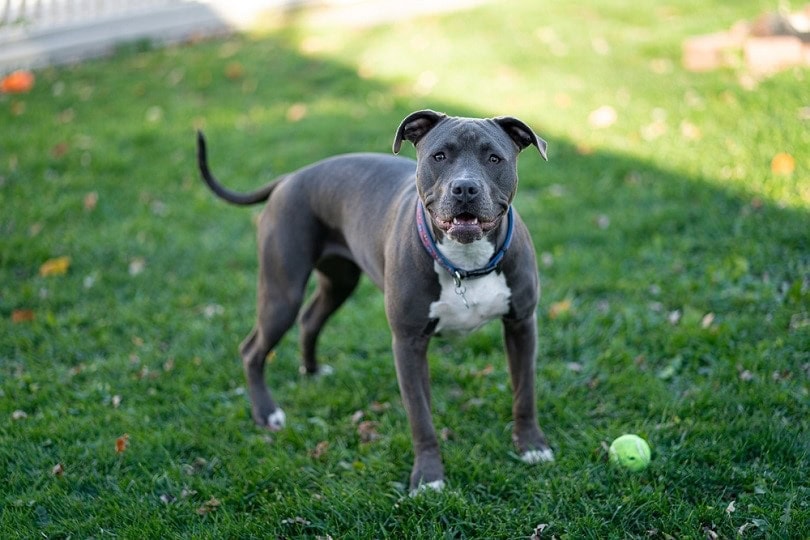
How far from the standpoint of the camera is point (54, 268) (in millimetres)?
6004

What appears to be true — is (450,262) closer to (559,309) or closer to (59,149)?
(559,309)

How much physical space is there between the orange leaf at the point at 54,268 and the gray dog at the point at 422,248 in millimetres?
2093

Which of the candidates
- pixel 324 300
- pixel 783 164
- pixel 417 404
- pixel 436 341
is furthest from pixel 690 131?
pixel 417 404

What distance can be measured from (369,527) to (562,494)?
82cm

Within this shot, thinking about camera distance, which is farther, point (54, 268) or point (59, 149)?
point (59, 149)

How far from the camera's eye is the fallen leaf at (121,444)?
4.08 meters

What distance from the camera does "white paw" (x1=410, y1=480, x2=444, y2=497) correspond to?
3.53 metres

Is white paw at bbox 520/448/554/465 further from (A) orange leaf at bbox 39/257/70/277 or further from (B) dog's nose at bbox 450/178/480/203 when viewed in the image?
(A) orange leaf at bbox 39/257/70/277

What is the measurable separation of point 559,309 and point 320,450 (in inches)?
71.4

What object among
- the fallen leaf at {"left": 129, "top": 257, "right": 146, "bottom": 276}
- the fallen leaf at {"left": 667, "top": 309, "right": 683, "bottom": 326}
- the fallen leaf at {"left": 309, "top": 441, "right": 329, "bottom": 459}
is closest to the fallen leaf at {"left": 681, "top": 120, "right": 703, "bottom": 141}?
the fallen leaf at {"left": 667, "top": 309, "right": 683, "bottom": 326}

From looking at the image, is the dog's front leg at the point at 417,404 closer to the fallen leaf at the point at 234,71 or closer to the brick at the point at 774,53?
the brick at the point at 774,53

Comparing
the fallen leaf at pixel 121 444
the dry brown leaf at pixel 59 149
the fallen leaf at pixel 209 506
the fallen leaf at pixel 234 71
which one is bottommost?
the fallen leaf at pixel 234 71

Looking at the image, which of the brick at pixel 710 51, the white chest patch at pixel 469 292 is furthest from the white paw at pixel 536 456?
the brick at pixel 710 51

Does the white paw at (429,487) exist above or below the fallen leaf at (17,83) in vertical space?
above
